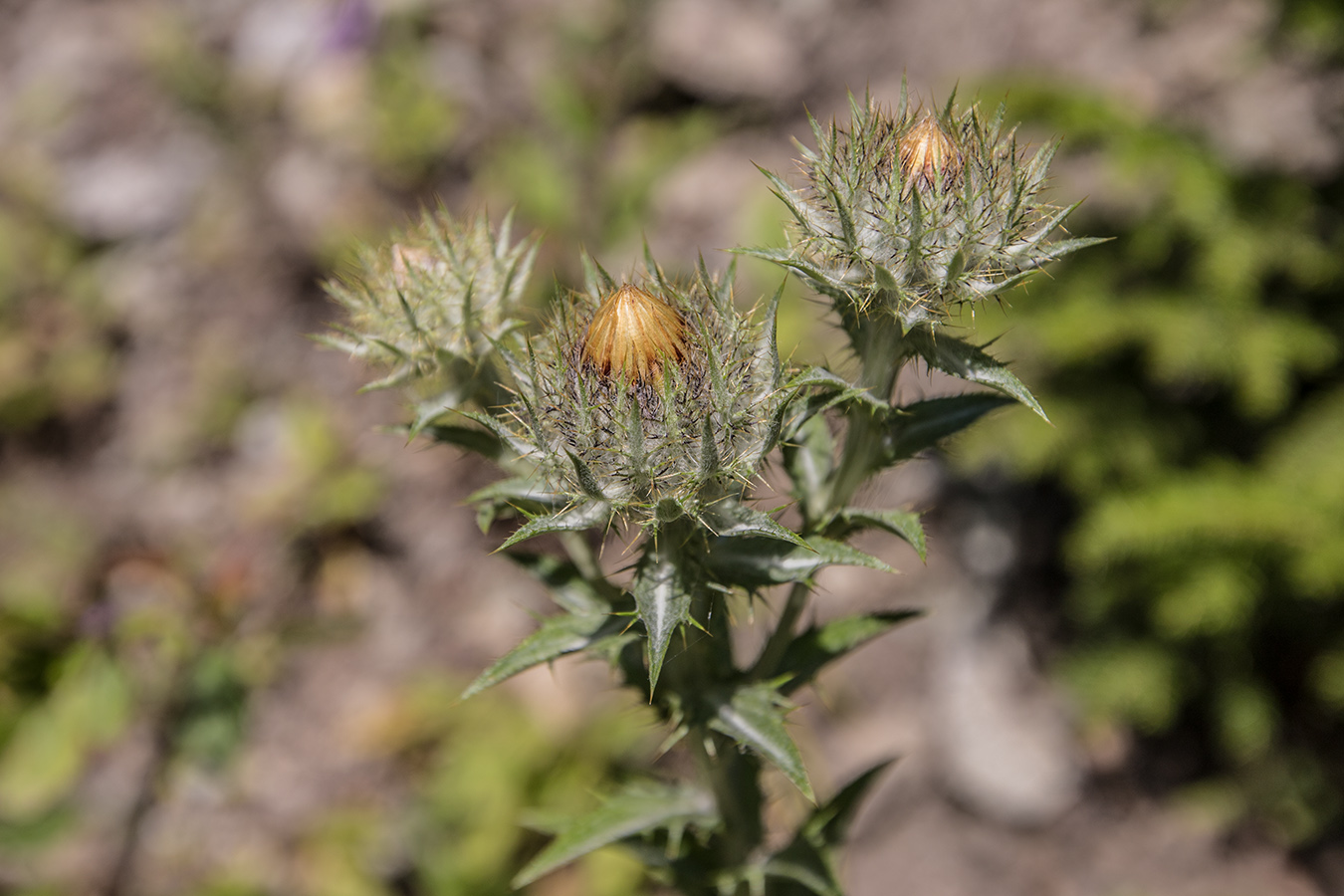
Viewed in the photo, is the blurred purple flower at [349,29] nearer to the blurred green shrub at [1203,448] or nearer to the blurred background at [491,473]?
the blurred background at [491,473]

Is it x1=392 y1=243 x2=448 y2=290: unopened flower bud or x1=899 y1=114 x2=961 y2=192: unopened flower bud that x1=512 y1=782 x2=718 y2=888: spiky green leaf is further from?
x1=899 y1=114 x2=961 y2=192: unopened flower bud

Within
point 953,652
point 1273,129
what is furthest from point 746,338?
point 1273,129

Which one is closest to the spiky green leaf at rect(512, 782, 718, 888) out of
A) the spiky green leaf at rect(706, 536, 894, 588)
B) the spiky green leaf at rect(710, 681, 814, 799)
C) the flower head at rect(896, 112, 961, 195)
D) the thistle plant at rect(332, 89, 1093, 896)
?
the thistle plant at rect(332, 89, 1093, 896)

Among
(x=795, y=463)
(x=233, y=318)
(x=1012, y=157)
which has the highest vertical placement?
(x=233, y=318)

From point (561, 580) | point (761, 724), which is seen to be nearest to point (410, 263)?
point (561, 580)

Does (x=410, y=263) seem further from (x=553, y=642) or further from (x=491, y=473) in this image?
(x=491, y=473)

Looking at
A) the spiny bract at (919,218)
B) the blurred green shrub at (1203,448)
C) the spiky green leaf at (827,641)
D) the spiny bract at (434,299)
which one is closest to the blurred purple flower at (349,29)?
the blurred green shrub at (1203,448)

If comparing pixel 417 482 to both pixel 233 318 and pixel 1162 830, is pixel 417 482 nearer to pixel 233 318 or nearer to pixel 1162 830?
pixel 233 318
